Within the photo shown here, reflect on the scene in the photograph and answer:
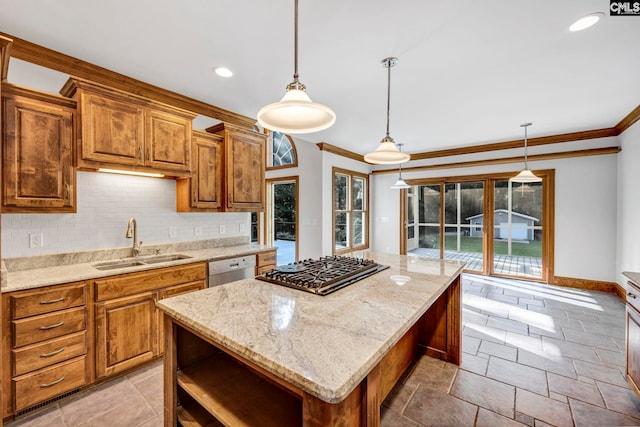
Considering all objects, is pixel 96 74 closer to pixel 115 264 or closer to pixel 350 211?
pixel 115 264

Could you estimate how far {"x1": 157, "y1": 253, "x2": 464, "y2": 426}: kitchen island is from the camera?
837mm

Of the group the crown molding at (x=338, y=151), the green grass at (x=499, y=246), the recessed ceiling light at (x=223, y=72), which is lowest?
the green grass at (x=499, y=246)

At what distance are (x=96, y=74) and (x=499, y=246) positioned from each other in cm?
643

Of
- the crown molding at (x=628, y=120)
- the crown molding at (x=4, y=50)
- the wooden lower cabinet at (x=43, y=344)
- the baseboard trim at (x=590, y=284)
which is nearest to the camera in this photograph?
the crown molding at (x=4, y=50)

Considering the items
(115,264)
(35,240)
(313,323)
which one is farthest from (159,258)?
(313,323)

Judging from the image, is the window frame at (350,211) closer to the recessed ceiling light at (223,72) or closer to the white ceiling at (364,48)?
the white ceiling at (364,48)

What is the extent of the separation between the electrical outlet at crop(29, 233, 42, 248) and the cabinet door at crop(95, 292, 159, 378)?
78cm

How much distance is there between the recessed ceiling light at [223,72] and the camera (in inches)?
99.2

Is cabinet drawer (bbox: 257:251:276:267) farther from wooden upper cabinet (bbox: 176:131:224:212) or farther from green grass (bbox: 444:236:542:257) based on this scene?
green grass (bbox: 444:236:542:257)

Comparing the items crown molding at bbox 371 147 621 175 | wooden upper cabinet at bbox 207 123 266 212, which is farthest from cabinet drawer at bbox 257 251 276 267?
crown molding at bbox 371 147 621 175

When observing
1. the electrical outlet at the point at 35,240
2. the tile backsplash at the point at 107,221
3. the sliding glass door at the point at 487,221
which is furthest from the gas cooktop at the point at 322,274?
the sliding glass door at the point at 487,221

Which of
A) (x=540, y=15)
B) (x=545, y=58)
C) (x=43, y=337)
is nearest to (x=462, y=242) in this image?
(x=545, y=58)

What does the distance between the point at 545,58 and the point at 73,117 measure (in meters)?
3.86

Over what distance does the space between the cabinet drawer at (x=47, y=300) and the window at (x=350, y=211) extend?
399cm
